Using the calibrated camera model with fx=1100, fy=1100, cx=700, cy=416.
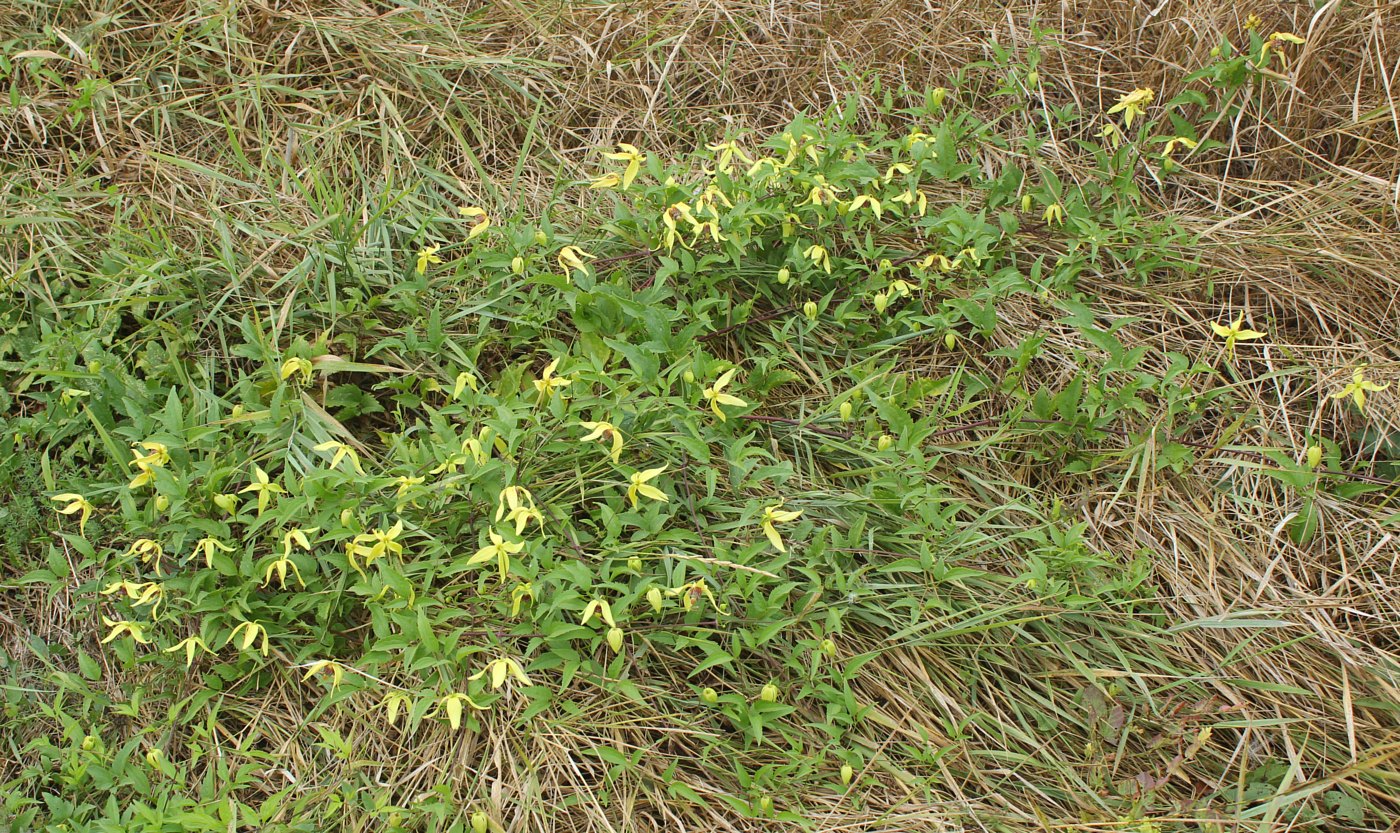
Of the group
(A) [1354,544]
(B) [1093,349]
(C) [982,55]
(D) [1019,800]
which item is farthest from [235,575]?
(C) [982,55]

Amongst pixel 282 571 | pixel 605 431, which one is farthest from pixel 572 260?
pixel 282 571

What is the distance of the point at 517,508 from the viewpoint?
1971mm

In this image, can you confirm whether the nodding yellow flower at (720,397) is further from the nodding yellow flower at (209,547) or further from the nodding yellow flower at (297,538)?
the nodding yellow flower at (209,547)

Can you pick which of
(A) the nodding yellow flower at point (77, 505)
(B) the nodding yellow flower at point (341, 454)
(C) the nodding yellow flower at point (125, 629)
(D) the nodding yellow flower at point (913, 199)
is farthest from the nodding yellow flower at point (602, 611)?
(D) the nodding yellow flower at point (913, 199)

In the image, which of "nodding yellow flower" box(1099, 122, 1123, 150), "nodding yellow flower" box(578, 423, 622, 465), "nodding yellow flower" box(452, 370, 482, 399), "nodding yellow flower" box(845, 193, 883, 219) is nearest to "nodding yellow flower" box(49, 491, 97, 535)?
"nodding yellow flower" box(452, 370, 482, 399)

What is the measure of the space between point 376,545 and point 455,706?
0.32m

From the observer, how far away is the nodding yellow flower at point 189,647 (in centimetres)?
197

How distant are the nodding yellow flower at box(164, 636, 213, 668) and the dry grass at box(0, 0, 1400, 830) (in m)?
0.16

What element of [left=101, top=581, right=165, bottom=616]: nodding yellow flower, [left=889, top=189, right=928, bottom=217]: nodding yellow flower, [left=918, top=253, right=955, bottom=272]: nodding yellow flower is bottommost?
[left=101, top=581, right=165, bottom=616]: nodding yellow flower

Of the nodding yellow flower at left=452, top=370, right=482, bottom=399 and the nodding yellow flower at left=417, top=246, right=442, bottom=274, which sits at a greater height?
the nodding yellow flower at left=417, top=246, right=442, bottom=274

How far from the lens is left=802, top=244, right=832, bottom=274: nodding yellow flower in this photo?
253 cm

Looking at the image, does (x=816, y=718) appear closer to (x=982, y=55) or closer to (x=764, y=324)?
(x=764, y=324)

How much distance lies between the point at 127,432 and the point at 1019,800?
1897mm

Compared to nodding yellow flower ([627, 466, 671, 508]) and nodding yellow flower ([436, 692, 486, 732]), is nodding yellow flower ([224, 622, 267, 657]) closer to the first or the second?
nodding yellow flower ([436, 692, 486, 732])
